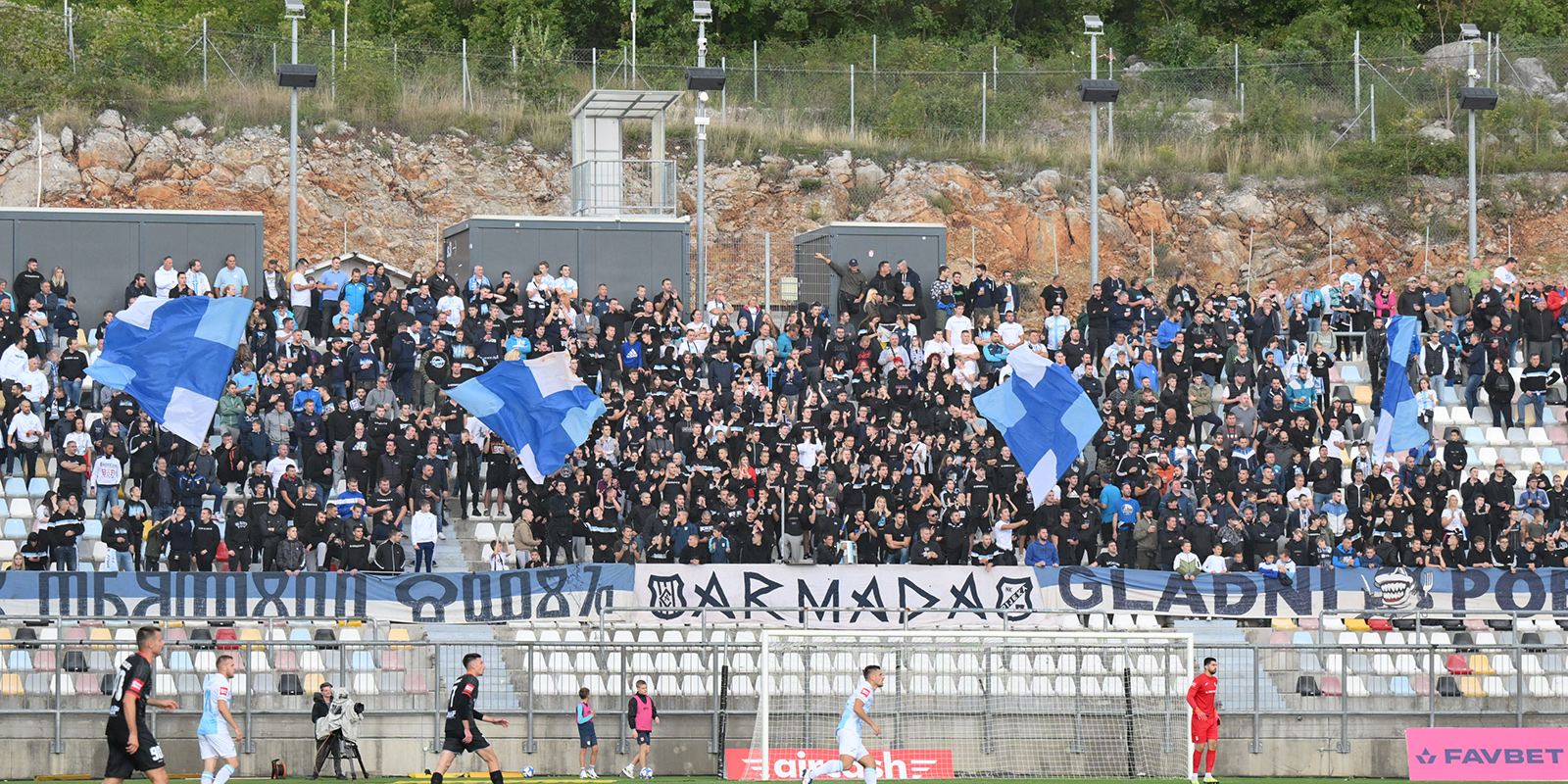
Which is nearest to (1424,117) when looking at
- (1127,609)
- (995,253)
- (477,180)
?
(995,253)

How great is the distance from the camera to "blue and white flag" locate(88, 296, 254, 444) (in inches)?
1009

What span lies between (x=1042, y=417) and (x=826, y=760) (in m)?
8.41

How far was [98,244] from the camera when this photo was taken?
36688 millimetres

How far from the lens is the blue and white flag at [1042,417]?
28250 millimetres

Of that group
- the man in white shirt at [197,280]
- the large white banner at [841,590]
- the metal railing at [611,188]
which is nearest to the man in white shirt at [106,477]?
the man in white shirt at [197,280]

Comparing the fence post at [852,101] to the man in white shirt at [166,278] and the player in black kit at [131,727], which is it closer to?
the man in white shirt at [166,278]

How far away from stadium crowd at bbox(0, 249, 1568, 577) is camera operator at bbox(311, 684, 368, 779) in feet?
16.3

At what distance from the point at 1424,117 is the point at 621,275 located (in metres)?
28.3

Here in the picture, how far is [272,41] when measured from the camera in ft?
171

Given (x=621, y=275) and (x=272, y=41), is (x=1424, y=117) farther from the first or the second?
(x=272, y=41)

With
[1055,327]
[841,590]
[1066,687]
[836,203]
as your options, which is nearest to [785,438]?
[841,590]

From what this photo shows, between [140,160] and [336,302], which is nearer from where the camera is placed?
[336,302]

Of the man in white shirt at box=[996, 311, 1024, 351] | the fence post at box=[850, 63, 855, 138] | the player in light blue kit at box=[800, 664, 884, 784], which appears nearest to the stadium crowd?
the man in white shirt at box=[996, 311, 1024, 351]

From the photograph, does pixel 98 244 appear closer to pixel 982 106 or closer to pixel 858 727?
pixel 858 727
